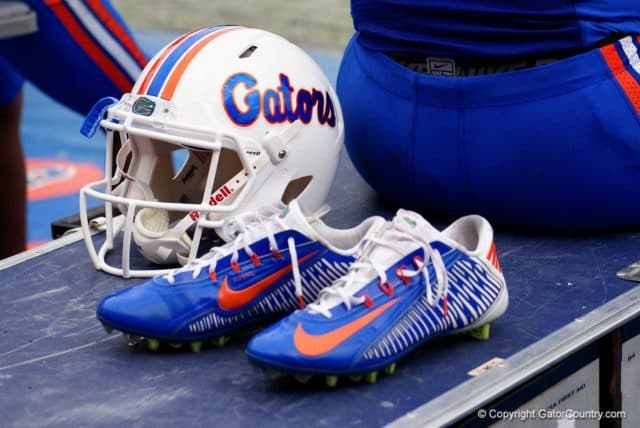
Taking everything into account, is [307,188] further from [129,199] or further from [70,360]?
[70,360]

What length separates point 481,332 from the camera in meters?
1.40

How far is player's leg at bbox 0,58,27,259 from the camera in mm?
2643

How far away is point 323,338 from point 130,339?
0.28 metres

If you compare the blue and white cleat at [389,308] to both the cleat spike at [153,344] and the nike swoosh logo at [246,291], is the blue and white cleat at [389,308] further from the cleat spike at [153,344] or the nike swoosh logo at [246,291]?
the cleat spike at [153,344]

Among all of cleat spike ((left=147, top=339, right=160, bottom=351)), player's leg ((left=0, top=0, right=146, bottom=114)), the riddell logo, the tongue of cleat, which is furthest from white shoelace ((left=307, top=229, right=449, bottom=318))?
player's leg ((left=0, top=0, right=146, bottom=114))

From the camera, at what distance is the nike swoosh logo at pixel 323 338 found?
123cm

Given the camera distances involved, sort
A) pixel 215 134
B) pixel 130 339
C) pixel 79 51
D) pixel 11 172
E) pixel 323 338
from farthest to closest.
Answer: pixel 11 172
pixel 79 51
pixel 215 134
pixel 130 339
pixel 323 338

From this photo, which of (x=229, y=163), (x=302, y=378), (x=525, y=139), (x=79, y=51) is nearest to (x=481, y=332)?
(x=302, y=378)

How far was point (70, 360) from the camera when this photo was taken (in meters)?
1.40

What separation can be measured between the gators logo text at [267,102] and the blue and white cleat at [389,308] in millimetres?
347

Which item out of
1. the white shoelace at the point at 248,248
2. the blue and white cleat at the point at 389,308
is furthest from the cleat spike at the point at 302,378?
the white shoelace at the point at 248,248

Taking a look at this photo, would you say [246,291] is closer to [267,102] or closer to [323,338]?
[323,338]

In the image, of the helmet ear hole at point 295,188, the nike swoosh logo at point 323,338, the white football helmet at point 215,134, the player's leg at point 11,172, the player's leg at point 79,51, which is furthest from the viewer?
the player's leg at point 11,172

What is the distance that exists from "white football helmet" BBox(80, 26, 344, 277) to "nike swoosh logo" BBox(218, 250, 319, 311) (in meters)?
0.20
